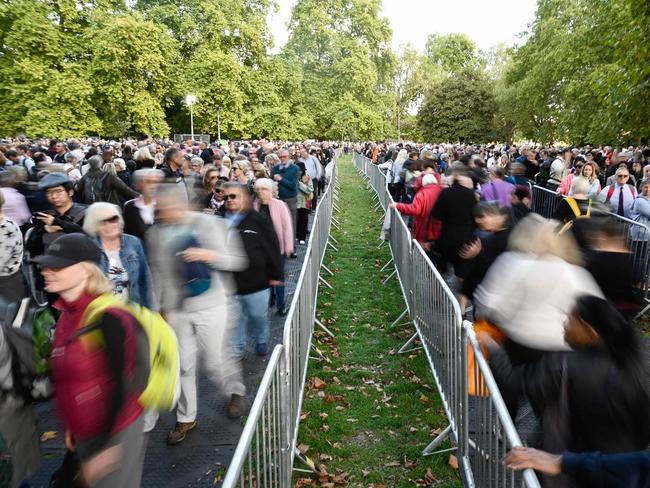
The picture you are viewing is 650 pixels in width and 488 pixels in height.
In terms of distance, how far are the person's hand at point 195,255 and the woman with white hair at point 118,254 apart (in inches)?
24.9

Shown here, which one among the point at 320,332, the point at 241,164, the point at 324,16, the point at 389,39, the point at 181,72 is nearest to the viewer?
the point at 320,332

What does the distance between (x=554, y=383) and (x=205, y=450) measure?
123 inches

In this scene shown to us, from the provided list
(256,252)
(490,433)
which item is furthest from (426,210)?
(490,433)

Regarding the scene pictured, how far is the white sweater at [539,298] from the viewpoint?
358cm

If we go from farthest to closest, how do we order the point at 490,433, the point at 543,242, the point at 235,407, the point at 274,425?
the point at 235,407
the point at 543,242
the point at 274,425
the point at 490,433

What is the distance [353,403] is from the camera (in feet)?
19.7

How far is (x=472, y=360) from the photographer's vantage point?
3.91 meters

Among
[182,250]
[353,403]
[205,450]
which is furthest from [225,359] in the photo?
[353,403]

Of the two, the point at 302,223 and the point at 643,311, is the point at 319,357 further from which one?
the point at 302,223

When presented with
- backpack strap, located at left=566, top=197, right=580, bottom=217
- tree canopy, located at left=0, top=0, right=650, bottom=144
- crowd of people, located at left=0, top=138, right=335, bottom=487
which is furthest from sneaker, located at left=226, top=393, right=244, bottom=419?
tree canopy, located at left=0, top=0, right=650, bottom=144

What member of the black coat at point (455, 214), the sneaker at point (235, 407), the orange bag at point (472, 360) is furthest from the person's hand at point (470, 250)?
the sneaker at point (235, 407)

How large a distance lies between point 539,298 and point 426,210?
4.25 metres

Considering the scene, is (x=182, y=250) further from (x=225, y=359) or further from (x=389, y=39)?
(x=389, y=39)

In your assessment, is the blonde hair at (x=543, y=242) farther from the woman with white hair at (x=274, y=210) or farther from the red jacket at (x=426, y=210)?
the woman with white hair at (x=274, y=210)
